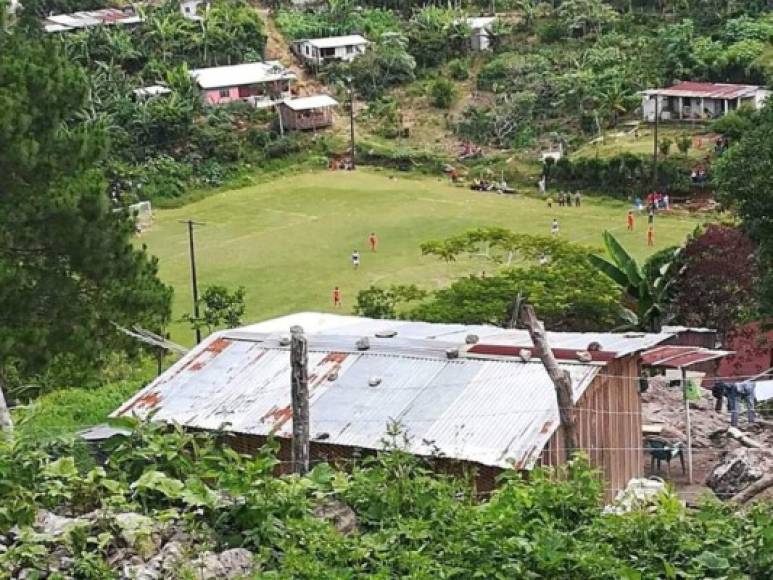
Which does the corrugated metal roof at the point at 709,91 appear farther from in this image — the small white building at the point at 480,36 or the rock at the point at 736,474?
the rock at the point at 736,474

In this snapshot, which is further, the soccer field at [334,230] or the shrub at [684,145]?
the shrub at [684,145]

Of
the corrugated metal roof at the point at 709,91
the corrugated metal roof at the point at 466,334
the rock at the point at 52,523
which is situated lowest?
the corrugated metal roof at the point at 709,91

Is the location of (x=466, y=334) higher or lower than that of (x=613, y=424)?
higher

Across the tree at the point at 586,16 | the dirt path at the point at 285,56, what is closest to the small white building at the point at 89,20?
the dirt path at the point at 285,56

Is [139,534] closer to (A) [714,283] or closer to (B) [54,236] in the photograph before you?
(B) [54,236]

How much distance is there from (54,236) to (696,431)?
26.0 ft

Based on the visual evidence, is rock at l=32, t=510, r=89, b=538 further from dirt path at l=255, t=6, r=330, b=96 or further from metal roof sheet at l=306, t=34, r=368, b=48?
metal roof sheet at l=306, t=34, r=368, b=48

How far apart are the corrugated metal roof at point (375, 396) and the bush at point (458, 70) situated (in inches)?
A: 1468

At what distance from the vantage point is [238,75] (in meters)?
47.3

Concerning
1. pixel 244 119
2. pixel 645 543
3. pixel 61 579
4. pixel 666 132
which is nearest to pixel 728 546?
pixel 645 543

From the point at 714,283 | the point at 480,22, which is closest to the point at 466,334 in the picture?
the point at 714,283

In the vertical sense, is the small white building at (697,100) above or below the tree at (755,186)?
below

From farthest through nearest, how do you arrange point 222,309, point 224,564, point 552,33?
point 552,33 → point 222,309 → point 224,564

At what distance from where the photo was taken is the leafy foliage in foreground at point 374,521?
569cm
